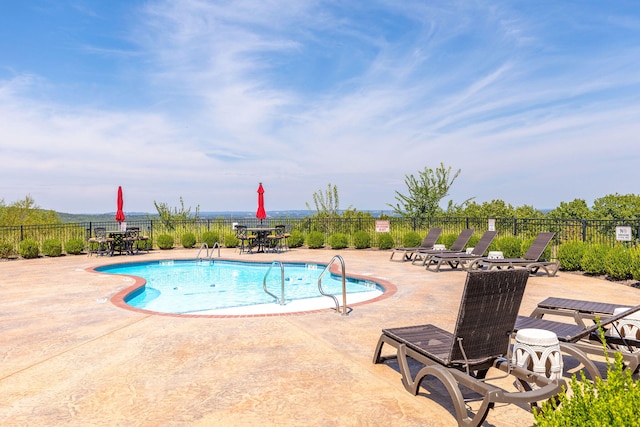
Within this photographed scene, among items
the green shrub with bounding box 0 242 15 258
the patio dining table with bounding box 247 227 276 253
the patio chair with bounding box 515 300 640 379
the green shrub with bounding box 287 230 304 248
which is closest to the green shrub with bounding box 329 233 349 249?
the green shrub with bounding box 287 230 304 248

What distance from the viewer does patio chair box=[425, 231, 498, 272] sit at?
39.4 feet

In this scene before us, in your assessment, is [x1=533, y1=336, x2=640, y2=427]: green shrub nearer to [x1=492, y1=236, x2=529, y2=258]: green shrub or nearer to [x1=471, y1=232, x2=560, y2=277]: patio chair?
[x1=471, y1=232, x2=560, y2=277]: patio chair

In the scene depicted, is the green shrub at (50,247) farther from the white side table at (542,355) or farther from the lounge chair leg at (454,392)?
the white side table at (542,355)

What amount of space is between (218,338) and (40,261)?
1282 cm

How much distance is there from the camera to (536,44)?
1578 centimetres

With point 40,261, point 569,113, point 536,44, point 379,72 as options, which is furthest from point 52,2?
point 569,113

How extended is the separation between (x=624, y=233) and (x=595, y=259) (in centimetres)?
96

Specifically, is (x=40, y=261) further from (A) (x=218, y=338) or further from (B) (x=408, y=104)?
(B) (x=408, y=104)

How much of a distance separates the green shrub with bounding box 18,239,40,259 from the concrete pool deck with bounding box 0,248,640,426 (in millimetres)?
8621

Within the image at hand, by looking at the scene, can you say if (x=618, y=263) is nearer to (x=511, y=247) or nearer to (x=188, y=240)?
(x=511, y=247)

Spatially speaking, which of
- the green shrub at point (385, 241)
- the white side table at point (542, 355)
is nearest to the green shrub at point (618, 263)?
the white side table at point (542, 355)

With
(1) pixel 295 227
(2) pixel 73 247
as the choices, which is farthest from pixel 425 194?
(2) pixel 73 247

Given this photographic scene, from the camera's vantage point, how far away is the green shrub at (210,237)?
19469 mm

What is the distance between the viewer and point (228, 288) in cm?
1134
